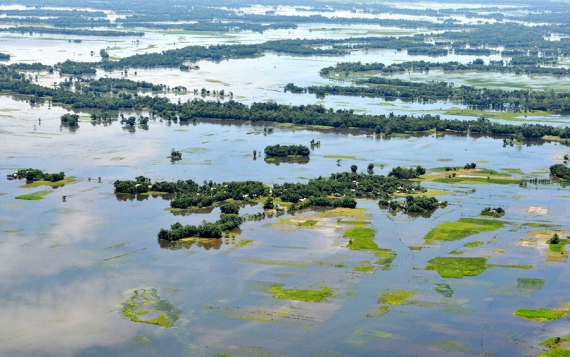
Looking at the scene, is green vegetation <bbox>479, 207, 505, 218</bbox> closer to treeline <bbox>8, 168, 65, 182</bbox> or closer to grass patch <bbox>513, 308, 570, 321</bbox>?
grass patch <bbox>513, 308, 570, 321</bbox>

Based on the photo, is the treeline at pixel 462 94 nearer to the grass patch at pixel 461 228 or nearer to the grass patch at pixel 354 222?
the grass patch at pixel 461 228

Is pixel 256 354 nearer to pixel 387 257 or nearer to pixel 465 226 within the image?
pixel 387 257

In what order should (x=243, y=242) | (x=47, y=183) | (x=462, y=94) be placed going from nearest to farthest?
(x=243, y=242) → (x=47, y=183) → (x=462, y=94)

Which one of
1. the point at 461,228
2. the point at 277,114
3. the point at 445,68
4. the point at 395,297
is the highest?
the point at 445,68

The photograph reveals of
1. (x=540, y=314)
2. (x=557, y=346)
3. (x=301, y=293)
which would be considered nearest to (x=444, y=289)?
(x=540, y=314)

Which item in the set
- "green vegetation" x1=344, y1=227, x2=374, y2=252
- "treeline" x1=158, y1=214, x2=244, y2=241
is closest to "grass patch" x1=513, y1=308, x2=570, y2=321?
"green vegetation" x1=344, y1=227, x2=374, y2=252

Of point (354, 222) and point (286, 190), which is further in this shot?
point (286, 190)

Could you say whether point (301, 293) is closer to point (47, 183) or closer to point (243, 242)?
point (243, 242)
